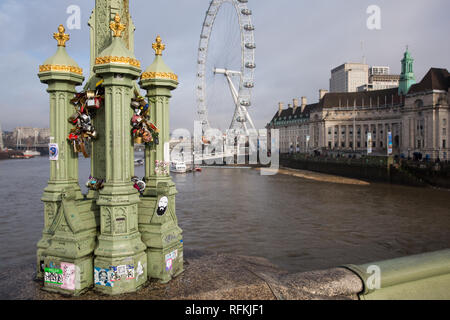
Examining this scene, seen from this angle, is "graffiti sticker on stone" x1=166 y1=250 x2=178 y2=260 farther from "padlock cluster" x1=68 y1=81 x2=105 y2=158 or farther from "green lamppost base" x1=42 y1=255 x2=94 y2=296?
"padlock cluster" x1=68 y1=81 x2=105 y2=158

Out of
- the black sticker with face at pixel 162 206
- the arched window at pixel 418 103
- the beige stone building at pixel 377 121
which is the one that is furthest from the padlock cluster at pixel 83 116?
the arched window at pixel 418 103

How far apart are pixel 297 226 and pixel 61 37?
14640mm

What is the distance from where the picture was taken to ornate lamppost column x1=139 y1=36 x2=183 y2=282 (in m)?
6.20

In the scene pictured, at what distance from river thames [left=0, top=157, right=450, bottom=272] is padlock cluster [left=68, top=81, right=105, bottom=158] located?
328cm

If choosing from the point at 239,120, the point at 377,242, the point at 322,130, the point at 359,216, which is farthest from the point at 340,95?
the point at 377,242

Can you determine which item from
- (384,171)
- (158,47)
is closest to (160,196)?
(158,47)

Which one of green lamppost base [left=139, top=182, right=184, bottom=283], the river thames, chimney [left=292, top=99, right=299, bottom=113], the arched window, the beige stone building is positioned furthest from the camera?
chimney [left=292, top=99, right=299, bottom=113]

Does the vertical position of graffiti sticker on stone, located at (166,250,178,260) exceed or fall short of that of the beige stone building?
it falls short

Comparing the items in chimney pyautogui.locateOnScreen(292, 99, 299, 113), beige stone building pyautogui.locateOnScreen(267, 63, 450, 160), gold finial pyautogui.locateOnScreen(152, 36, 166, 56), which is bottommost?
gold finial pyautogui.locateOnScreen(152, 36, 166, 56)

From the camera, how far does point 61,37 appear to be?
647cm

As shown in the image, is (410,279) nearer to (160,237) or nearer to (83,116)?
(160,237)

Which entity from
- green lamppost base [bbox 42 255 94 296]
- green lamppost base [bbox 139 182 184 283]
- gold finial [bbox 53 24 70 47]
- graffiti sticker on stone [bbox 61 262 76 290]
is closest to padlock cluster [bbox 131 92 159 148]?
green lamppost base [bbox 139 182 184 283]
